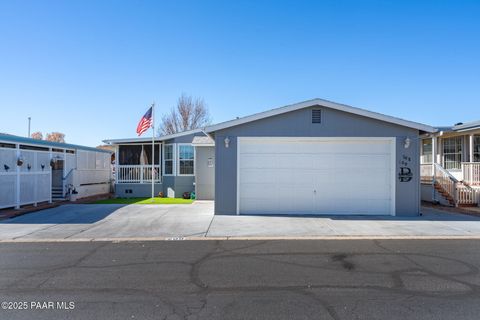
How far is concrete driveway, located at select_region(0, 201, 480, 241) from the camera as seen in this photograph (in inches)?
320

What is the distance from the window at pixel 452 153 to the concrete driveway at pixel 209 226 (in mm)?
6456

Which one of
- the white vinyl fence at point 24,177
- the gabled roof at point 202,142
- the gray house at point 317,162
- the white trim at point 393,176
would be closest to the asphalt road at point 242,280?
the white trim at point 393,176

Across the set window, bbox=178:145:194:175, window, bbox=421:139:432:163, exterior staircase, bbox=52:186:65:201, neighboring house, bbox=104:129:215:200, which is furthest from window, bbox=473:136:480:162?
exterior staircase, bbox=52:186:65:201

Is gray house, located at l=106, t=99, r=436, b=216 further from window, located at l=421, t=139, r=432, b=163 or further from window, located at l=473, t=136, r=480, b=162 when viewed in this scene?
window, located at l=421, t=139, r=432, b=163

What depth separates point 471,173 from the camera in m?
14.4

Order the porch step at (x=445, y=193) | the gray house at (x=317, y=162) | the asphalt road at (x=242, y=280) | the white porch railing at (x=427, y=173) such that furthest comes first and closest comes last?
the white porch railing at (x=427, y=173), the porch step at (x=445, y=193), the gray house at (x=317, y=162), the asphalt road at (x=242, y=280)

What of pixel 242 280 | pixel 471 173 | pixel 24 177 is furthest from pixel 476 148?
pixel 24 177

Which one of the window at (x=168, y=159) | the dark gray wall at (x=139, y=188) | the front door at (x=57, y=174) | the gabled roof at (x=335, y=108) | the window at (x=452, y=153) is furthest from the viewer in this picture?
the dark gray wall at (x=139, y=188)

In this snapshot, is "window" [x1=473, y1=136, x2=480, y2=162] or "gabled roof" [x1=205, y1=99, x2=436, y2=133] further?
"window" [x1=473, y1=136, x2=480, y2=162]

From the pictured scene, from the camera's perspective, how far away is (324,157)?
11359 millimetres

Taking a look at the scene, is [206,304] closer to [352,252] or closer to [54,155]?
[352,252]

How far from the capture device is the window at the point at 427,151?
18484 millimetres

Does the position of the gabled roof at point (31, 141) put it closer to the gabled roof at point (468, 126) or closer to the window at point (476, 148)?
the gabled roof at point (468, 126)

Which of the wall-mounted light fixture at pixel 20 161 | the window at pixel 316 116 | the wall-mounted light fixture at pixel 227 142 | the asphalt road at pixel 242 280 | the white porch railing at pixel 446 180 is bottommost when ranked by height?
the asphalt road at pixel 242 280
